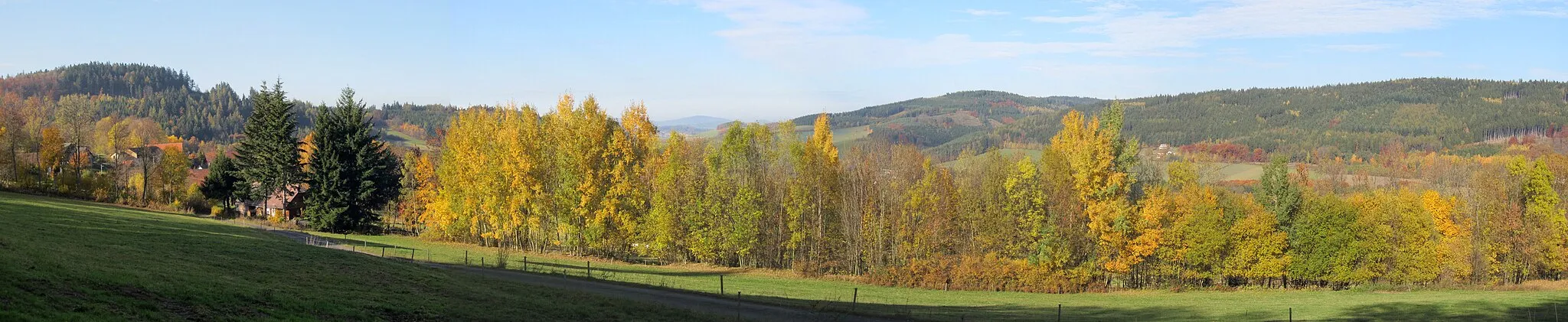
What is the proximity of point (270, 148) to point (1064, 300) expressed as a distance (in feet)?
210

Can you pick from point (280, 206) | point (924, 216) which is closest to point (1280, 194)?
point (924, 216)

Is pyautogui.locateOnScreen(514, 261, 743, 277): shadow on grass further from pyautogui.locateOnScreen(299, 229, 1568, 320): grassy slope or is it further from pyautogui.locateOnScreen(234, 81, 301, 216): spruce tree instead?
pyautogui.locateOnScreen(234, 81, 301, 216): spruce tree

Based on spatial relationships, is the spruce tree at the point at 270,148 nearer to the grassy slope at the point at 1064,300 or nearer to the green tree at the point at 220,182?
the green tree at the point at 220,182

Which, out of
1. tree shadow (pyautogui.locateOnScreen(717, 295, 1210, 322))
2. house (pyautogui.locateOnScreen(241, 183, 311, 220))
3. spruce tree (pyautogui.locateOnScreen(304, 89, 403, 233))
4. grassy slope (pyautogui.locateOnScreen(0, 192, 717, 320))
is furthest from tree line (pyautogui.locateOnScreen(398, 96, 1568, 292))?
house (pyautogui.locateOnScreen(241, 183, 311, 220))

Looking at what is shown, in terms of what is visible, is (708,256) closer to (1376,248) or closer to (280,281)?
Result: (280,281)

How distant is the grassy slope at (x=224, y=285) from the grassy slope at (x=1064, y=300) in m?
10.9

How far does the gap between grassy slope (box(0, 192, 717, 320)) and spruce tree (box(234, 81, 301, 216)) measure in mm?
33220

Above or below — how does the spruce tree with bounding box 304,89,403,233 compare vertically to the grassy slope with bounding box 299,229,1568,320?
above

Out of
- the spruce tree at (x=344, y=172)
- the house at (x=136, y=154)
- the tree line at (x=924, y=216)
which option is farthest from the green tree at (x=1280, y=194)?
the house at (x=136, y=154)

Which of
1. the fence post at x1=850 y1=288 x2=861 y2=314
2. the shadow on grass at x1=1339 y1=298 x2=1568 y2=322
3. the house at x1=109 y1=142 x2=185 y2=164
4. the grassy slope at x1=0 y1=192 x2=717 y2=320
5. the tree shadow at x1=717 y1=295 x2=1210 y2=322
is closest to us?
the grassy slope at x1=0 y1=192 x2=717 y2=320

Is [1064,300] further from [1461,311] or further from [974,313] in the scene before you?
[1461,311]

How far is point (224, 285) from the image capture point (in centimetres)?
2397

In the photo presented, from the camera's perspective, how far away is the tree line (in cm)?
5862

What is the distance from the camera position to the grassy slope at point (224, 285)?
19.4m
